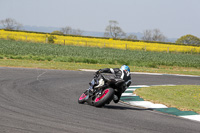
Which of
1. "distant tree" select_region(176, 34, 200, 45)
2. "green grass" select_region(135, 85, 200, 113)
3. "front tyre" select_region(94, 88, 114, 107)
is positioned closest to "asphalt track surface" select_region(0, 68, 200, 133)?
"front tyre" select_region(94, 88, 114, 107)

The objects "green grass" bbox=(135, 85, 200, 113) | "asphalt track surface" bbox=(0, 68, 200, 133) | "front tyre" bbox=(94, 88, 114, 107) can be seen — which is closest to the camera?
"asphalt track surface" bbox=(0, 68, 200, 133)

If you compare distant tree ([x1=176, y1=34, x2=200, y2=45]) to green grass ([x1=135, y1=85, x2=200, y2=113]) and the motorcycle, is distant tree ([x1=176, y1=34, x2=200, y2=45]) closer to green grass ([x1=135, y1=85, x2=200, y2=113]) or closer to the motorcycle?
green grass ([x1=135, y1=85, x2=200, y2=113])

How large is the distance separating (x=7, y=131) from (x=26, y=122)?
76cm

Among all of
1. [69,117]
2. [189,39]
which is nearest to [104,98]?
[69,117]

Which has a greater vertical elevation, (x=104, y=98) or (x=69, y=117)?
(x=104, y=98)

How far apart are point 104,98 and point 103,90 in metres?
0.33


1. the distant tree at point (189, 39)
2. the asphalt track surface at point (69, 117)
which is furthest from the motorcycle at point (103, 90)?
the distant tree at point (189, 39)

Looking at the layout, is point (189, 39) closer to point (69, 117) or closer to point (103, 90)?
point (103, 90)

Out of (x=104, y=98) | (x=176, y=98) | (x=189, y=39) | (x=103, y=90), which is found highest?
(x=103, y=90)

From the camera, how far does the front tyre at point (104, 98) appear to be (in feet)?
28.1

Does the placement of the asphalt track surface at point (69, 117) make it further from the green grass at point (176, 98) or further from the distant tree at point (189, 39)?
the distant tree at point (189, 39)

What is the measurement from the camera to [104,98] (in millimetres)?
8664

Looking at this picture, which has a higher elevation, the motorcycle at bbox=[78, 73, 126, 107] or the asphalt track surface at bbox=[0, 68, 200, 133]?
the motorcycle at bbox=[78, 73, 126, 107]

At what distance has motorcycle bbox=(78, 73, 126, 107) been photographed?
8633 mm
